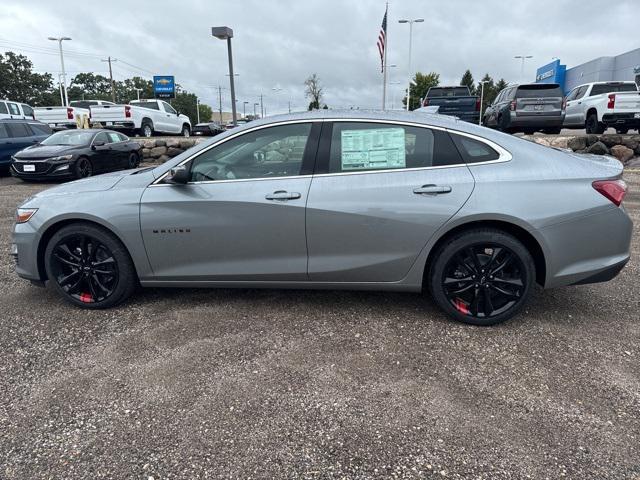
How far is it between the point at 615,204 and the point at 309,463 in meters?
2.63

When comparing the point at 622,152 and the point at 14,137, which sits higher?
the point at 14,137

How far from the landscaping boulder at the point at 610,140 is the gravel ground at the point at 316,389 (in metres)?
10.1

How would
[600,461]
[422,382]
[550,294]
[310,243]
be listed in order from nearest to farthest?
1. [600,461]
2. [422,382]
3. [310,243]
4. [550,294]

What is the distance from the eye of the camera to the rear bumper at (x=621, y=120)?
13.2m

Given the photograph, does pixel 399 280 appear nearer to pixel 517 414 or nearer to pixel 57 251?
pixel 517 414

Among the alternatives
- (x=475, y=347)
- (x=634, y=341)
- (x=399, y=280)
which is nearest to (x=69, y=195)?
(x=399, y=280)

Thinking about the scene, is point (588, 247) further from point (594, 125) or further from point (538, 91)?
point (594, 125)

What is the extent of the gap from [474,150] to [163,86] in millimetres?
53367

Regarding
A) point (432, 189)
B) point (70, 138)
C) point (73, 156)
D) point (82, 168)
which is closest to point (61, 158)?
point (73, 156)

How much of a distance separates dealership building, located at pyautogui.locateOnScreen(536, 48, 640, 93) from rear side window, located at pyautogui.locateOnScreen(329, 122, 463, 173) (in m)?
37.3

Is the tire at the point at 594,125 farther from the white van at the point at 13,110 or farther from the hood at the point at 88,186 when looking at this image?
the white van at the point at 13,110

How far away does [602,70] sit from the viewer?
140ft

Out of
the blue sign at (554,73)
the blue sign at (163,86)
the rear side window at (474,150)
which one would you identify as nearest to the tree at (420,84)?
the blue sign at (554,73)

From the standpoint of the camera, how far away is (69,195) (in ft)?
11.9
